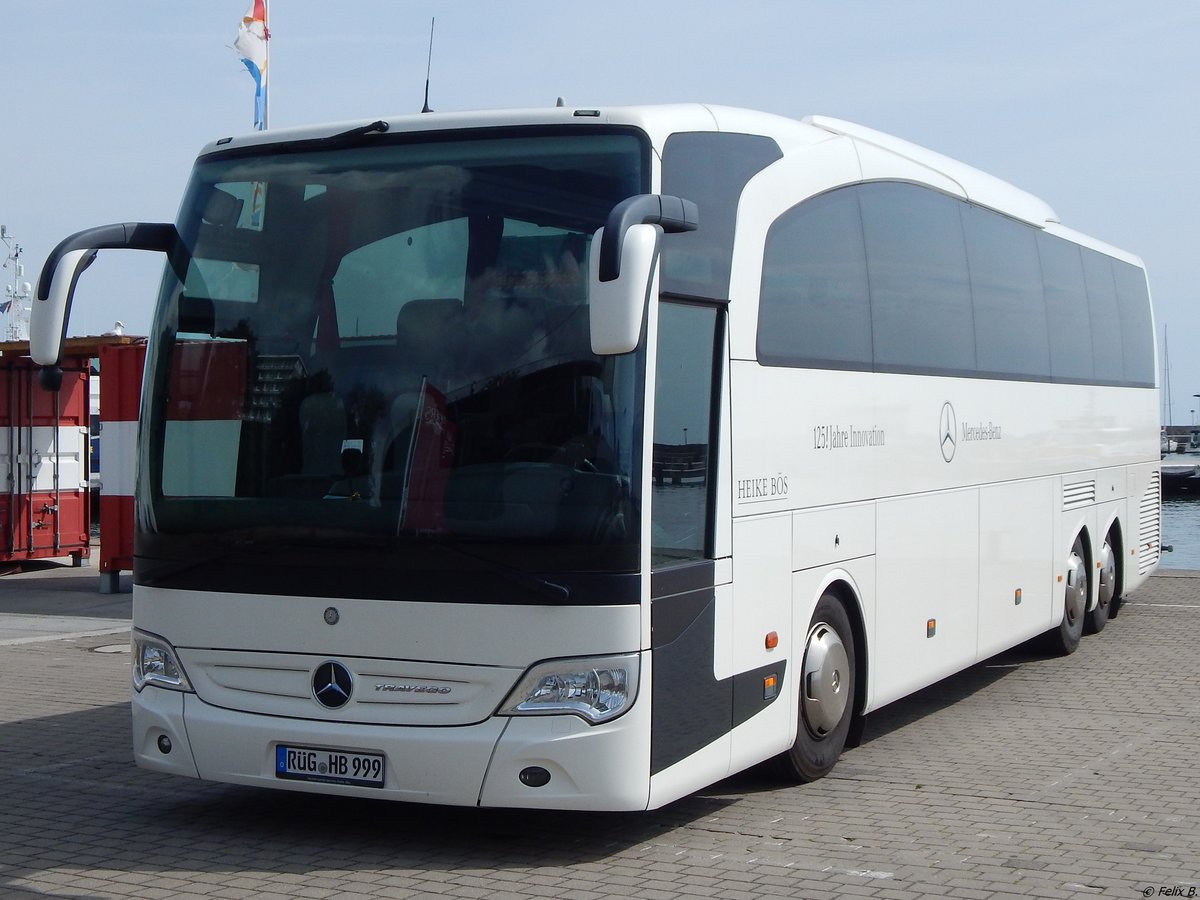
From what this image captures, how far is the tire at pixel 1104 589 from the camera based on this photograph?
14.8 meters

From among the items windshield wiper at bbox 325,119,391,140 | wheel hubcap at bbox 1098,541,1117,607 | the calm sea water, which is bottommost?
the calm sea water

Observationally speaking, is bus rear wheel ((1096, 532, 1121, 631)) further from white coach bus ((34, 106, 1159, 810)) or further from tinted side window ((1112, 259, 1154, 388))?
white coach bus ((34, 106, 1159, 810))

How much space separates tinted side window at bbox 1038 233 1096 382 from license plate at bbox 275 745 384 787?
8.00 meters

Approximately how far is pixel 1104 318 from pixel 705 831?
30.0 feet

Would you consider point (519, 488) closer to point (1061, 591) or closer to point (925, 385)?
point (925, 385)

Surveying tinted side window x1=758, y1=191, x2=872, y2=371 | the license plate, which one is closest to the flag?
→ tinted side window x1=758, y1=191, x2=872, y2=371

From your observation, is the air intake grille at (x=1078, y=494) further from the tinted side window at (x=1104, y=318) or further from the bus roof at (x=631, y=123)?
the bus roof at (x=631, y=123)

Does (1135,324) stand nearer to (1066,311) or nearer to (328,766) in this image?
(1066,311)

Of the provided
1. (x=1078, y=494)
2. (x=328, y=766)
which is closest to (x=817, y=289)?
(x=328, y=766)

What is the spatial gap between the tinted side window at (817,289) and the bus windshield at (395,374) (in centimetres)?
141

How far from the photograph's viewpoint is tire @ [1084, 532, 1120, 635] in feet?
48.4

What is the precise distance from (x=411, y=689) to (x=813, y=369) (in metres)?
2.87

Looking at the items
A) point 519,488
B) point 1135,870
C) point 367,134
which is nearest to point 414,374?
point 519,488

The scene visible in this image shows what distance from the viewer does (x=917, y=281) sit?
32.7ft
